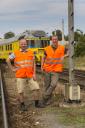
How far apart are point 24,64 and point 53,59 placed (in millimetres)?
1147

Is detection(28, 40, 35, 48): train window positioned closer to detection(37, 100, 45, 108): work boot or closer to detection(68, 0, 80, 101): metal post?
detection(37, 100, 45, 108): work boot

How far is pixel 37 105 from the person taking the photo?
12.9m

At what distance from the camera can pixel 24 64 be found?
12516 mm

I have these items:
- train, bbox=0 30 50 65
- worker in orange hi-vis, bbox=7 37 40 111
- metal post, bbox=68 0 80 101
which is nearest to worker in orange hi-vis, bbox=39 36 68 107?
metal post, bbox=68 0 80 101

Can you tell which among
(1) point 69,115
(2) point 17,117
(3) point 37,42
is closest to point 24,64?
(2) point 17,117

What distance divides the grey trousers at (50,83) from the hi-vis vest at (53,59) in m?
0.17

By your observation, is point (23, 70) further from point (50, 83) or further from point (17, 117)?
point (17, 117)

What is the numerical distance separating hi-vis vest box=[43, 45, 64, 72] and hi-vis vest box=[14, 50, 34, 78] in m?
0.85

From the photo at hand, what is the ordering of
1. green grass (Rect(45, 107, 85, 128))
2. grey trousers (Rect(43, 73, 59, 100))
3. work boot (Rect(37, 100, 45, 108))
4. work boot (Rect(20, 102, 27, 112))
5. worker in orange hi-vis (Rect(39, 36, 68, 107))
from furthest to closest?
1. worker in orange hi-vis (Rect(39, 36, 68, 107))
2. grey trousers (Rect(43, 73, 59, 100))
3. work boot (Rect(37, 100, 45, 108))
4. work boot (Rect(20, 102, 27, 112))
5. green grass (Rect(45, 107, 85, 128))

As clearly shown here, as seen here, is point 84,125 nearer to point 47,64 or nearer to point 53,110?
point 53,110

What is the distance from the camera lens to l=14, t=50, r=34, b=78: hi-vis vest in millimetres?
12367

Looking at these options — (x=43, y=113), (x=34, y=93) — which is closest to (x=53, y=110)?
(x=43, y=113)

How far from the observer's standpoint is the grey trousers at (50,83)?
1300cm

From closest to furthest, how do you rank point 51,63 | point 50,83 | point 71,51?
point 71,51
point 50,83
point 51,63
